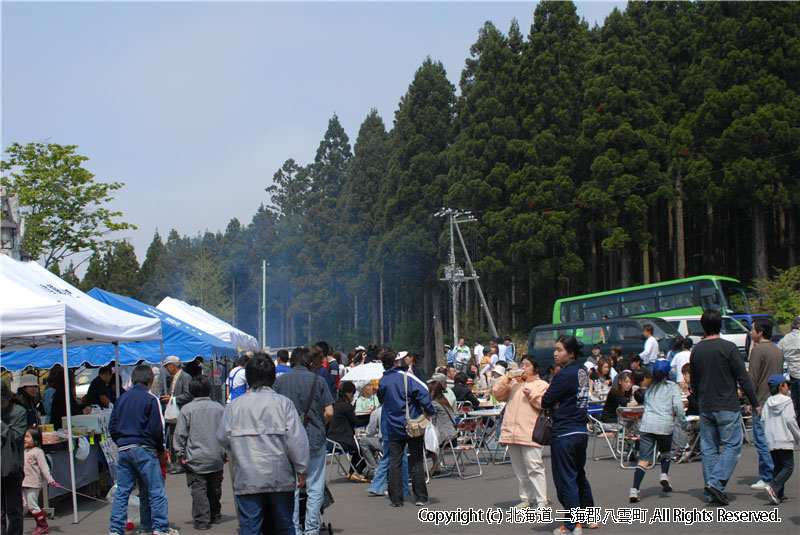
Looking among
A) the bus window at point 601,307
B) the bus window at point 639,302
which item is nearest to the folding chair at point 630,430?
the bus window at point 639,302

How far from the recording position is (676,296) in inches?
997

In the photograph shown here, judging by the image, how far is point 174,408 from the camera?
11.2m

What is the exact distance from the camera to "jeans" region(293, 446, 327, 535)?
6551 millimetres

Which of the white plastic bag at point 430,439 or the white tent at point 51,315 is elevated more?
the white tent at point 51,315

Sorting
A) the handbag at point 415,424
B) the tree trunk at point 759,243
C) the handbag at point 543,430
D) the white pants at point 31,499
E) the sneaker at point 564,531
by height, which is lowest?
the sneaker at point 564,531

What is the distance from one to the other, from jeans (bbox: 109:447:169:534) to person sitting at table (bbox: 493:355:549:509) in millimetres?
3291

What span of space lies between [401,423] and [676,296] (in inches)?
777

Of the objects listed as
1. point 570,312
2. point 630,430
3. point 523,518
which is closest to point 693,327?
point 570,312

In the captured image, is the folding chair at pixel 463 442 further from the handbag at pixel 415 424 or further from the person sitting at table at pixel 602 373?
the person sitting at table at pixel 602 373

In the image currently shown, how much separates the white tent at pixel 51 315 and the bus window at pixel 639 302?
2010 centimetres

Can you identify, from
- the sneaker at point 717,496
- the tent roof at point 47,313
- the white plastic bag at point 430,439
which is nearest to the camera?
the sneaker at point 717,496

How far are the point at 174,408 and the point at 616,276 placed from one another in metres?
31.1

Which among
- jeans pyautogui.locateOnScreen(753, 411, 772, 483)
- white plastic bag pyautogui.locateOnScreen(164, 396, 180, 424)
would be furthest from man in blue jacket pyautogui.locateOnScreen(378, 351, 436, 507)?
white plastic bag pyautogui.locateOnScreen(164, 396, 180, 424)

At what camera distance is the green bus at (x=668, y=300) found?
79.7 feet
